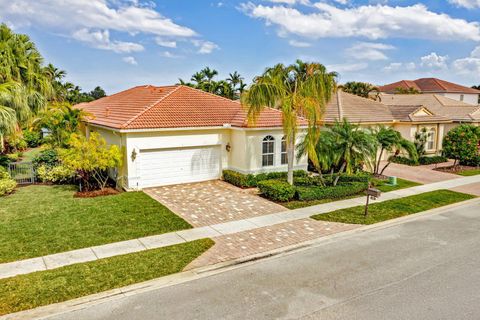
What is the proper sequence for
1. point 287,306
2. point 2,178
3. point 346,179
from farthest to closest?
point 346,179, point 2,178, point 287,306

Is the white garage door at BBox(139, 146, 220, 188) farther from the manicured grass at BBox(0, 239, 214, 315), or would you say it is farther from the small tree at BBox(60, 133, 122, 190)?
the manicured grass at BBox(0, 239, 214, 315)

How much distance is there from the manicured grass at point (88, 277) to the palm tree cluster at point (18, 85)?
10199 millimetres

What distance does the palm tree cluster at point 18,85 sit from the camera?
16.8 meters

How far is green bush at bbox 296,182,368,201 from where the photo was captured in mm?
16078

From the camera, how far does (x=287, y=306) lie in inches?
304

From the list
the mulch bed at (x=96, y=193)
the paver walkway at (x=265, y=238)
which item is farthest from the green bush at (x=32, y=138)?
the paver walkway at (x=265, y=238)

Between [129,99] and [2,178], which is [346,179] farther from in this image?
[2,178]

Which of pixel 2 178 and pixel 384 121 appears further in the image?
pixel 384 121

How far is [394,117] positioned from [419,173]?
6360 millimetres

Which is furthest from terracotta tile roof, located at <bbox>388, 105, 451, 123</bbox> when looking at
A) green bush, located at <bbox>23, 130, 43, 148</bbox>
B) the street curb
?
green bush, located at <bbox>23, 130, 43, 148</bbox>

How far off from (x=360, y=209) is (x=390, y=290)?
22.4 ft

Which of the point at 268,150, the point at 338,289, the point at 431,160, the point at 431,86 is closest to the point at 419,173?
the point at 431,160

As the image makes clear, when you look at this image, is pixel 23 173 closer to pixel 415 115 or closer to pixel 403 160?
pixel 403 160

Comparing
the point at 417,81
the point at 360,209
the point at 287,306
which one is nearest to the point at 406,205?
the point at 360,209
